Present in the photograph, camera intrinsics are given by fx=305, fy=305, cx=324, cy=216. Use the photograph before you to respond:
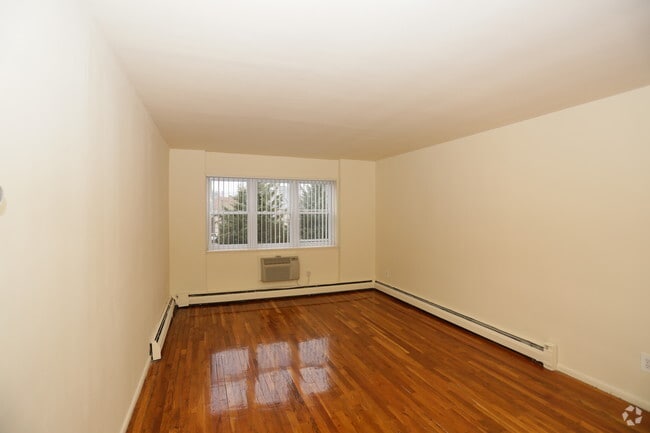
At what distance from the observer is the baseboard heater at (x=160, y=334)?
2.97m

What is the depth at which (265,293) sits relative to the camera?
204 inches

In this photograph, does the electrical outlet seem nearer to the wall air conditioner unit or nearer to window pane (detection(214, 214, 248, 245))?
the wall air conditioner unit

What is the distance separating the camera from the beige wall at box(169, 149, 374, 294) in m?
4.77

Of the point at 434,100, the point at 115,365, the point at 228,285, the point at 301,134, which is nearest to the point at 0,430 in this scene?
the point at 115,365

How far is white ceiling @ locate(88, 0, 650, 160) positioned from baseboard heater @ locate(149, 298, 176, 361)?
7.41ft

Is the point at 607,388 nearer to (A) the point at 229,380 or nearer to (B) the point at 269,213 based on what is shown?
(A) the point at 229,380

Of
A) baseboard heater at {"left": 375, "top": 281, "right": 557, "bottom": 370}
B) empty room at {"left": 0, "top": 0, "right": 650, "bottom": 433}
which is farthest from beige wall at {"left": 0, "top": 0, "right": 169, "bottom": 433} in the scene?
baseboard heater at {"left": 375, "top": 281, "right": 557, "bottom": 370}

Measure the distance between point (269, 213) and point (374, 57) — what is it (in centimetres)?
380

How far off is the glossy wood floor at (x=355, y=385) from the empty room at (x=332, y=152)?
24mm

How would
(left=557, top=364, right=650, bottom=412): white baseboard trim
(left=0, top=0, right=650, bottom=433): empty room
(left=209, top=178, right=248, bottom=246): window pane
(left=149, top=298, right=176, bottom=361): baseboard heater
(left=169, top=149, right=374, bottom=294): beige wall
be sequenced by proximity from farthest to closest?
(left=209, top=178, right=248, bottom=246): window pane < (left=169, top=149, right=374, bottom=294): beige wall < (left=149, top=298, right=176, bottom=361): baseboard heater < (left=557, top=364, right=650, bottom=412): white baseboard trim < (left=0, top=0, right=650, bottom=433): empty room

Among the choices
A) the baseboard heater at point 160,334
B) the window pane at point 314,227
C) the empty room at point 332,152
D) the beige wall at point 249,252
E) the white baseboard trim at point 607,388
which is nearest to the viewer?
the empty room at point 332,152

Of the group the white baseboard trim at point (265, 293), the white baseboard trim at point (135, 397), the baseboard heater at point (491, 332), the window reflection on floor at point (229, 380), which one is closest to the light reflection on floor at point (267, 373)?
the window reflection on floor at point (229, 380)

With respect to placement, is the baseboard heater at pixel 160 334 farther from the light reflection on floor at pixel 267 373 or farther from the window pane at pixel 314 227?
the window pane at pixel 314 227

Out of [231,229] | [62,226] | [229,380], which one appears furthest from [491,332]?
[231,229]
